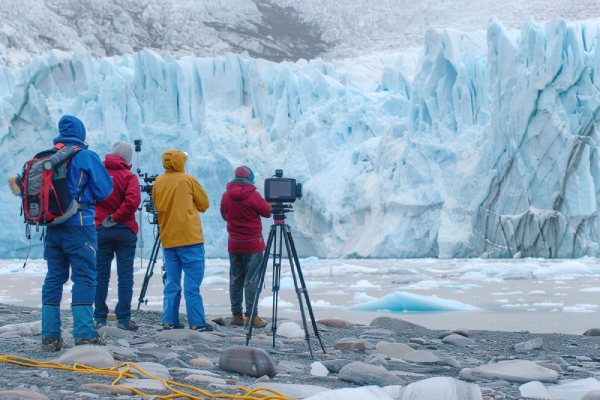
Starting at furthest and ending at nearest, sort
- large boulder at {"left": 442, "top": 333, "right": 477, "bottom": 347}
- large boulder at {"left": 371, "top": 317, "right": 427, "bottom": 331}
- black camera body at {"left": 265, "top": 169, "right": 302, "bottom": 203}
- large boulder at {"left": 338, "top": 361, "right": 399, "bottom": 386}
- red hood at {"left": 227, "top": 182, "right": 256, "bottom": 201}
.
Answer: large boulder at {"left": 371, "top": 317, "right": 427, "bottom": 331} < red hood at {"left": 227, "top": 182, "right": 256, "bottom": 201} < large boulder at {"left": 442, "top": 333, "right": 477, "bottom": 347} < black camera body at {"left": 265, "top": 169, "right": 302, "bottom": 203} < large boulder at {"left": 338, "top": 361, "right": 399, "bottom": 386}

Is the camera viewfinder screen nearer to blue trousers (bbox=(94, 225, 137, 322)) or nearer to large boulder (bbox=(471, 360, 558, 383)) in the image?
blue trousers (bbox=(94, 225, 137, 322))

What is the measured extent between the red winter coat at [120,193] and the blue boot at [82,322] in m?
1.04

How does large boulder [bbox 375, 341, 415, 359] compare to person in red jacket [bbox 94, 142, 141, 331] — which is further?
person in red jacket [bbox 94, 142, 141, 331]

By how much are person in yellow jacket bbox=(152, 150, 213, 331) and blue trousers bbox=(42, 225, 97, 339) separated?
1.03 m

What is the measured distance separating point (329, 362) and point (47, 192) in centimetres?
162

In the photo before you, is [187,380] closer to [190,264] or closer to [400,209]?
[190,264]

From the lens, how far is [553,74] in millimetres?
19141

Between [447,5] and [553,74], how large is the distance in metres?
39.2

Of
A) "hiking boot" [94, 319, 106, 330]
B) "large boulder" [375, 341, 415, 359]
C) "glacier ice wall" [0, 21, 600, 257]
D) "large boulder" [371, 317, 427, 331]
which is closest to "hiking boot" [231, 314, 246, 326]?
"hiking boot" [94, 319, 106, 330]

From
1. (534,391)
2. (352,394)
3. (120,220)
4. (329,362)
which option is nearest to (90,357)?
(329,362)

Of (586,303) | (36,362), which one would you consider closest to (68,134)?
(36,362)

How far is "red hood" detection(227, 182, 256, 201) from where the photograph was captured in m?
5.62

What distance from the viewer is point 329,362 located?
395cm

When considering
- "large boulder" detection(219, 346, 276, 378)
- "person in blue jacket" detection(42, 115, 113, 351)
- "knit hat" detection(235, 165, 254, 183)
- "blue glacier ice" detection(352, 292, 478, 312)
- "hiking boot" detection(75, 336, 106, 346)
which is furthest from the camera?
"blue glacier ice" detection(352, 292, 478, 312)
